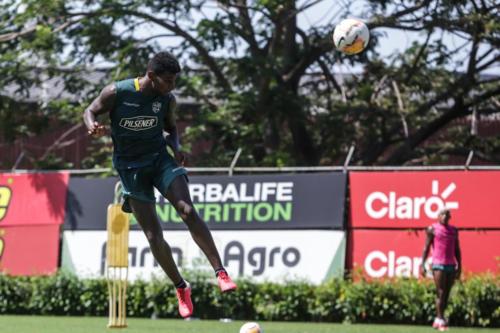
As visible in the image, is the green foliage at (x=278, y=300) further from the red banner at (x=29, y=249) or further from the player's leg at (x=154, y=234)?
the player's leg at (x=154, y=234)

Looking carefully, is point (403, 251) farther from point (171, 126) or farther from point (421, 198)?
point (171, 126)

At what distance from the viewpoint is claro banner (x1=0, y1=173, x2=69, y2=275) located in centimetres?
2225

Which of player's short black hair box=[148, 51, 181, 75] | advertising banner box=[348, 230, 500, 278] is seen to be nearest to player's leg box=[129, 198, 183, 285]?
player's short black hair box=[148, 51, 181, 75]

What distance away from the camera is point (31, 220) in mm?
22609

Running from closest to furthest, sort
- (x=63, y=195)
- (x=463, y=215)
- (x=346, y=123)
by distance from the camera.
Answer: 1. (x=463, y=215)
2. (x=63, y=195)
3. (x=346, y=123)

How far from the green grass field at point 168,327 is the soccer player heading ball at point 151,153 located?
420cm

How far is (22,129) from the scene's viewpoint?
2619cm

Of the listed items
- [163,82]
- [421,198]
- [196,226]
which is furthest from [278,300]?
[163,82]

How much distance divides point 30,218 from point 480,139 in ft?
33.5

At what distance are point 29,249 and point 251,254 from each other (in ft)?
15.7

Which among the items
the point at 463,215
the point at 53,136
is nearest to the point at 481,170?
the point at 463,215

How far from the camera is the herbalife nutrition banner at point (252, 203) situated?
2038 centimetres

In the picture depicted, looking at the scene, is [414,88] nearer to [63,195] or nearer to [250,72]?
[250,72]

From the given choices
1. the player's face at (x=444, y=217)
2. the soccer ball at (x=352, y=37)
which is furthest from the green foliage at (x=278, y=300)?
the soccer ball at (x=352, y=37)
